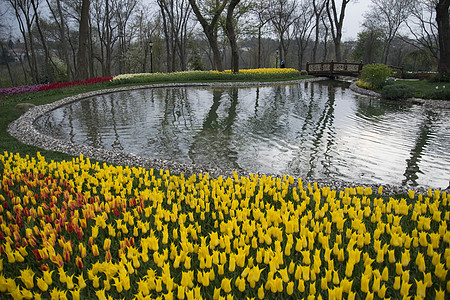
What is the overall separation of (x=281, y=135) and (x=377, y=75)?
14522 millimetres

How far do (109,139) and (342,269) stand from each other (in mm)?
7879

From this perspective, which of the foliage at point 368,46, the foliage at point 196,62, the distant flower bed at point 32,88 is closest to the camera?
the distant flower bed at point 32,88

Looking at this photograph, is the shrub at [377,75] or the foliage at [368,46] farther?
the foliage at [368,46]

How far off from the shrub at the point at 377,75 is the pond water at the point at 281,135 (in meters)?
5.26

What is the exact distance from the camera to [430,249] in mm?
2361

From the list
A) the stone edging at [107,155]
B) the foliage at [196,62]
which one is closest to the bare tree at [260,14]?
Answer: the foliage at [196,62]

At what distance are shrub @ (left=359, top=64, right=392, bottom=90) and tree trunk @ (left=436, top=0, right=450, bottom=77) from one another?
12.1 ft

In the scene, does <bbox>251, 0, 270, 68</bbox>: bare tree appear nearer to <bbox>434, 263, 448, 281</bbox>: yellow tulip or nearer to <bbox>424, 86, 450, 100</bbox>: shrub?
<bbox>424, 86, 450, 100</bbox>: shrub

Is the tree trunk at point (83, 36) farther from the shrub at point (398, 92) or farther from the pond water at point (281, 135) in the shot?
the shrub at point (398, 92)

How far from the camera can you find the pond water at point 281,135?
22.2 feet

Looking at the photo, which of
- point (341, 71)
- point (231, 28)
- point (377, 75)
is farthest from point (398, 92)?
point (341, 71)

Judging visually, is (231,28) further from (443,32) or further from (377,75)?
(443,32)

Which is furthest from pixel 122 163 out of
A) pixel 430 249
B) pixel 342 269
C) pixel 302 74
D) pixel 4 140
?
pixel 302 74

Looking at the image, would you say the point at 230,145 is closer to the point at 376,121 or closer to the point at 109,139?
the point at 109,139
